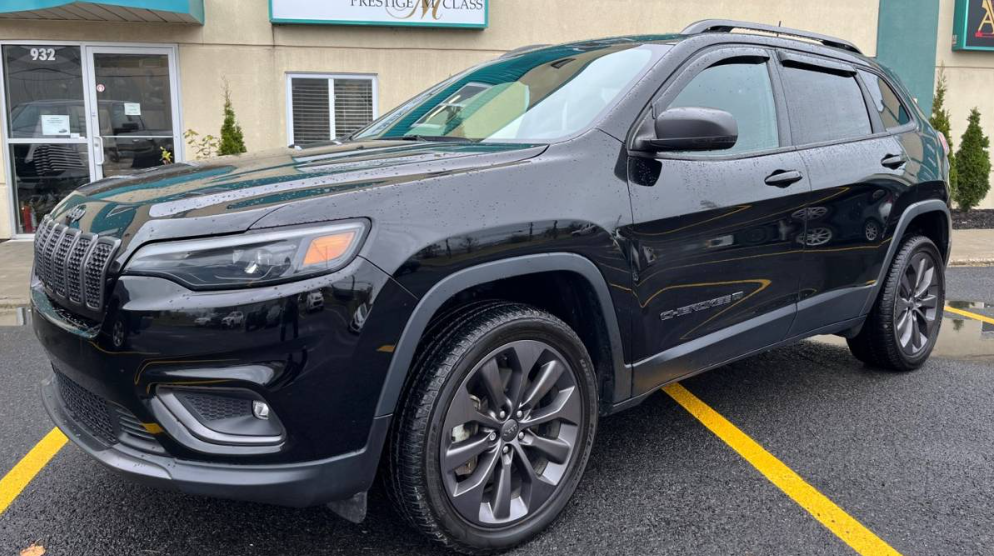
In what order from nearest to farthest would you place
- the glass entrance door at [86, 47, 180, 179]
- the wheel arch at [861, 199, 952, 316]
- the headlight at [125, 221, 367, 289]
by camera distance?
the headlight at [125, 221, 367, 289], the wheel arch at [861, 199, 952, 316], the glass entrance door at [86, 47, 180, 179]

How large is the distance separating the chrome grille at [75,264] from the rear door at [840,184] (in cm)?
270

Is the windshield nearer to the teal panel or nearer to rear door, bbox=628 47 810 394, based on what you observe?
rear door, bbox=628 47 810 394

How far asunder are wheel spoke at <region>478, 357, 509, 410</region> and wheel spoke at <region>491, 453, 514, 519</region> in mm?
190

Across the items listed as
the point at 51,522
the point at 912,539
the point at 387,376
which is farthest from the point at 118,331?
the point at 912,539

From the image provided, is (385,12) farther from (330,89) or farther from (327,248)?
(327,248)

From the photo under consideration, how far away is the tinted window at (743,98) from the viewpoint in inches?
127

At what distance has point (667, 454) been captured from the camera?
338 cm

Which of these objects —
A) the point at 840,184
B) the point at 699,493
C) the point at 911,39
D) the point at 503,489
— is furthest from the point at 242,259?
the point at 911,39

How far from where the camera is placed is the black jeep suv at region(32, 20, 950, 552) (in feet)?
6.74

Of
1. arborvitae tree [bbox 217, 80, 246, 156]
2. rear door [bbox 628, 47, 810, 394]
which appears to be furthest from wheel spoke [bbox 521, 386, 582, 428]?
arborvitae tree [bbox 217, 80, 246, 156]

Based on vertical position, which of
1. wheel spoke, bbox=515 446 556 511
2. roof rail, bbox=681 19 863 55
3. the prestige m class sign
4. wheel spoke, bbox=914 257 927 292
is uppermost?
the prestige m class sign

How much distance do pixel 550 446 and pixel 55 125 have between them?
10101 mm

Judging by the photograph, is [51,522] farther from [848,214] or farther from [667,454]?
[848,214]

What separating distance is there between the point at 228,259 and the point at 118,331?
367 mm
